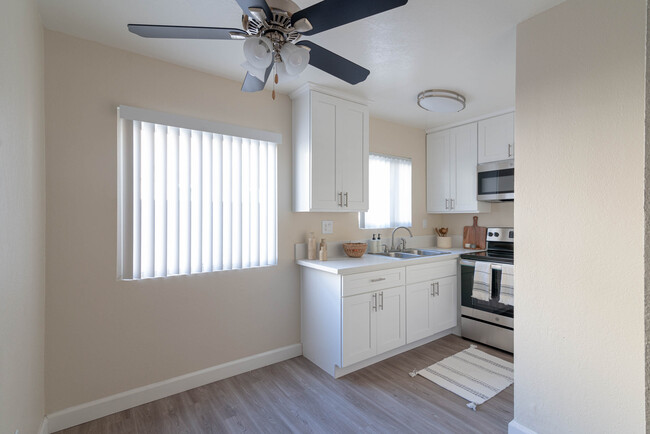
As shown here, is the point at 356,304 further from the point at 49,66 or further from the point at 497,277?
the point at 49,66

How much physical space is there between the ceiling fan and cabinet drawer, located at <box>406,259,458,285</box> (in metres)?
2.11

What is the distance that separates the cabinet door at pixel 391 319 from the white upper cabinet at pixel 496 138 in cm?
176

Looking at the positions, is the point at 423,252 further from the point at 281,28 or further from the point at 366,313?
the point at 281,28

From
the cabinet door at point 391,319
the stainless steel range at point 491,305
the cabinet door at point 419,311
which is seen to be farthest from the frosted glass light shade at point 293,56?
the stainless steel range at point 491,305

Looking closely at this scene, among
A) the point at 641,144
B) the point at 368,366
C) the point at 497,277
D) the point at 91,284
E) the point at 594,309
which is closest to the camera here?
the point at 641,144

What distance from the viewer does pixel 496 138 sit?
3324 mm

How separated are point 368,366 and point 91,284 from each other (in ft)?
7.12

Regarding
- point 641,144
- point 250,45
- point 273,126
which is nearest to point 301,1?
point 250,45

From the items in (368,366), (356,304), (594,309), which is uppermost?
(594,309)

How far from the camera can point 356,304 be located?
2.53 metres

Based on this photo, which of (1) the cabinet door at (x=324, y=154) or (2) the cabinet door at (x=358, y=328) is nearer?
(2) the cabinet door at (x=358, y=328)

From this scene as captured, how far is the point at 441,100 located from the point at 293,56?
1.92 meters

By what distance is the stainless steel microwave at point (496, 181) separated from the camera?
3.19 meters

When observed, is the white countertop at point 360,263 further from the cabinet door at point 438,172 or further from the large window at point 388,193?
the cabinet door at point 438,172
